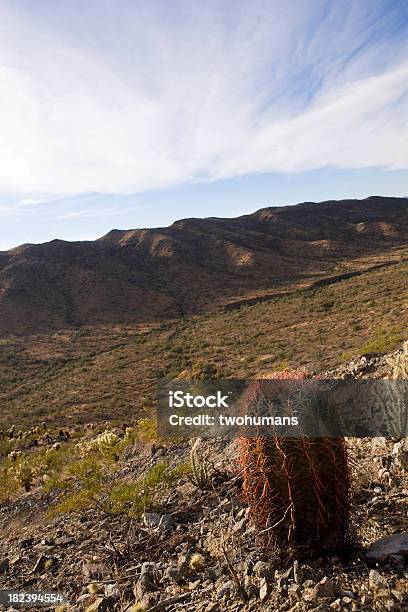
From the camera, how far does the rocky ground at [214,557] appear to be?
Answer: 347cm

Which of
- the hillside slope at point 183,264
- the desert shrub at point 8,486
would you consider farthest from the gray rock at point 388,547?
Answer: the hillside slope at point 183,264

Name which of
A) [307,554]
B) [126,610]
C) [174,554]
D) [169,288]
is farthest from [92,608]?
[169,288]

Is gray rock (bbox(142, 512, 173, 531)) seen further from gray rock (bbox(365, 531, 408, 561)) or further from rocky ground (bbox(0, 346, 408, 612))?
gray rock (bbox(365, 531, 408, 561))

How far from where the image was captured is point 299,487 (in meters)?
3.80

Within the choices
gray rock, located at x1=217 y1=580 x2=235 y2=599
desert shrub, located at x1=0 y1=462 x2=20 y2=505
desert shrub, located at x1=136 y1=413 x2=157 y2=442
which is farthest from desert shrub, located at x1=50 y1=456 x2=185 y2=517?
desert shrub, located at x1=0 y1=462 x2=20 y2=505

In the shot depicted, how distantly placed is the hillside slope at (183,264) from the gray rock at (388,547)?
46.5 m

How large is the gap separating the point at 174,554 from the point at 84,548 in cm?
163

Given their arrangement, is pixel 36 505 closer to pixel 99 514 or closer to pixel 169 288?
pixel 99 514

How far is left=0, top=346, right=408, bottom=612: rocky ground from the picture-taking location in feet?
11.4

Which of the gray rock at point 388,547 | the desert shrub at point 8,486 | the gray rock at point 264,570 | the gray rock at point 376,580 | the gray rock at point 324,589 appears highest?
the gray rock at point 388,547

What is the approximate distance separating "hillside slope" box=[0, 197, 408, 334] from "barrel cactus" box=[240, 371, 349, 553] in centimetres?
4633

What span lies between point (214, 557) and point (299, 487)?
4.67 feet

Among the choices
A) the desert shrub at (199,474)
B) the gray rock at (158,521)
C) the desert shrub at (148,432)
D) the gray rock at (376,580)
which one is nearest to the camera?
the gray rock at (376,580)

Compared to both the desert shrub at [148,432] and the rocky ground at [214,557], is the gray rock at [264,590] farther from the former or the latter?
the desert shrub at [148,432]
